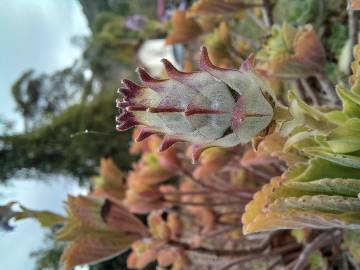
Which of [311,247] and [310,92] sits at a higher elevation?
[310,92]

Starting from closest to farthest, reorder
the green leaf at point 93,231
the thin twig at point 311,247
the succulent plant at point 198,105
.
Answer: the succulent plant at point 198,105 < the thin twig at point 311,247 < the green leaf at point 93,231

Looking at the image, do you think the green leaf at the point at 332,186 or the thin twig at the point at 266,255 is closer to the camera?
the green leaf at the point at 332,186

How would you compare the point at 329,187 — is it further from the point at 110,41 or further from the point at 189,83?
the point at 110,41

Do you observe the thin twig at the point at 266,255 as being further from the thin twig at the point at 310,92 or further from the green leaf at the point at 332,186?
the green leaf at the point at 332,186

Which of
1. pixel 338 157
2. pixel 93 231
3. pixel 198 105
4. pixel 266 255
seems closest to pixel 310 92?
pixel 266 255

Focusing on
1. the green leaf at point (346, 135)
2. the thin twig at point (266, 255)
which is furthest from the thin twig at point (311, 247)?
the green leaf at point (346, 135)


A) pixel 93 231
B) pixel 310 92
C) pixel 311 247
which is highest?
pixel 310 92

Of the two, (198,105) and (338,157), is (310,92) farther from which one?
(198,105)

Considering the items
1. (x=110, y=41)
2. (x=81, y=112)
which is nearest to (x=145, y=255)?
(x=81, y=112)

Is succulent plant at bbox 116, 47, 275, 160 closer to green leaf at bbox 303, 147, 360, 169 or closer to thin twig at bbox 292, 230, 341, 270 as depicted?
green leaf at bbox 303, 147, 360, 169
